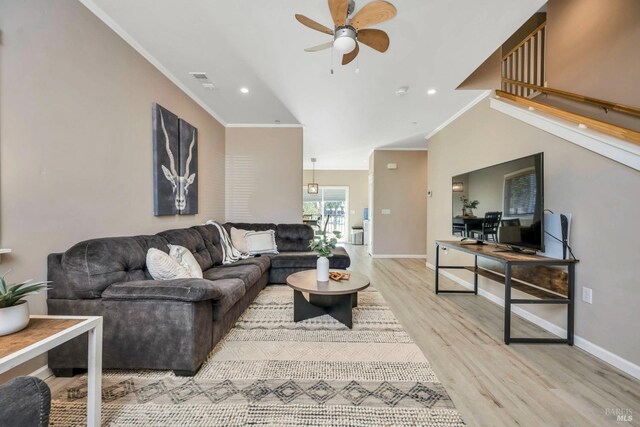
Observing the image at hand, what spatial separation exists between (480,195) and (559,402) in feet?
7.01

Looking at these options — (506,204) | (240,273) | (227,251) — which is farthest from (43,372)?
(506,204)

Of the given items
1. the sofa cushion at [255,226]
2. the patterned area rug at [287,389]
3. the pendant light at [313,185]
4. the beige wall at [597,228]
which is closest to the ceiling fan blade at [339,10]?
the beige wall at [597,228]

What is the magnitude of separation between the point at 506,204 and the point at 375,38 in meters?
2.03

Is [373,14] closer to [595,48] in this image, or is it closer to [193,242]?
[595,48]

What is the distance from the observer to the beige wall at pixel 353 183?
9633 mm

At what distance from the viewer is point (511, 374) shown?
1.89 m

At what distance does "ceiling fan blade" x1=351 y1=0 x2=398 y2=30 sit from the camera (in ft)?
5.69

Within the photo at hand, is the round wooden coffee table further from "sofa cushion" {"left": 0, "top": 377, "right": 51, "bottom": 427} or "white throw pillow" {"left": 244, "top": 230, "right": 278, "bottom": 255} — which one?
"sofa cushion" {"left": 0, "top": 377, "right": 51, "bottom": 427}

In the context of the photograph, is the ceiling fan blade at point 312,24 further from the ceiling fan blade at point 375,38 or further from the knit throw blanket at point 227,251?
the knit throw blanket at point 227,251

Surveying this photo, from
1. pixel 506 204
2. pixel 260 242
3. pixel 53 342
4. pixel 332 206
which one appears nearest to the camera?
pixel 53 342

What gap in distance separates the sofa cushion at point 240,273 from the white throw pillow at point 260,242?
2.69ft

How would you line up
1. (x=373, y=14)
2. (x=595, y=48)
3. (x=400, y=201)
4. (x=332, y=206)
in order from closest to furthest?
(x=373, y=14) → (x=595, y=48) → (x=400, y=201) → (x=332, y=206)

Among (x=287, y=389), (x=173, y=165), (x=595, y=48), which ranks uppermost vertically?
(x=595, y=48)

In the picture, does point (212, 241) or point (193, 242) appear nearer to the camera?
point (193, 242)
